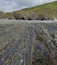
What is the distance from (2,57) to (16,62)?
3.83ft

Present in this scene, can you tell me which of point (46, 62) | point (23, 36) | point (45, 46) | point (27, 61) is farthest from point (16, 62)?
point (23, 36)

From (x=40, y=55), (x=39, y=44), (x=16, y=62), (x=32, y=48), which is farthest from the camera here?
(x=39, y=44)

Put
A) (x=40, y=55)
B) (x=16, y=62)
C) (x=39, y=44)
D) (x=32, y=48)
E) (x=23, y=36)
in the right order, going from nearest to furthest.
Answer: (x=16, y=62), (x=40, y=55), (x=32, y=48), (x=39, y=44), (x=23, y=36)

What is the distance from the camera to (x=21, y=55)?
56.9 feet

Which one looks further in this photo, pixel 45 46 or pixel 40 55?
pixel 45 46

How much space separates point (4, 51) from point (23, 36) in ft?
16.3

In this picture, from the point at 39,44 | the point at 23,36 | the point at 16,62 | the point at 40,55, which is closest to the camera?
the point at 16,62

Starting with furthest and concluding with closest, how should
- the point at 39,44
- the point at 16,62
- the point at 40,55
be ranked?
the point at 39,44
the point at 40,55
the point at 16,62

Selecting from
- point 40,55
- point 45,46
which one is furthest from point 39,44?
point 40,55

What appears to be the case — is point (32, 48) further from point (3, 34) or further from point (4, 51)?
point (3, 34)

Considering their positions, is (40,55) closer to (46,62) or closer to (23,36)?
(46,62)

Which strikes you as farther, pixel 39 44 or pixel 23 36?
pixel 23 36

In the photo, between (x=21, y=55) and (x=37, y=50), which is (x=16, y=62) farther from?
(x=37, y=50)

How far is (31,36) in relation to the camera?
22984mm
